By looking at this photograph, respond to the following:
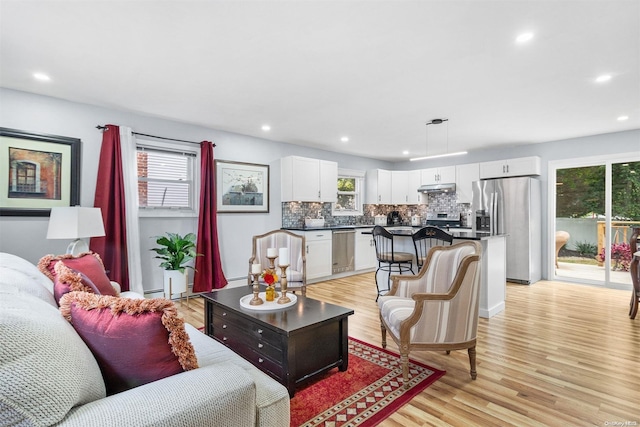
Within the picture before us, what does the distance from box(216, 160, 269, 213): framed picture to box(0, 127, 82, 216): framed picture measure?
174cm

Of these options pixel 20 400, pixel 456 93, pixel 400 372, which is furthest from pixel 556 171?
pixel 20 400

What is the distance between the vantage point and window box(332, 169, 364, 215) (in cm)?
684

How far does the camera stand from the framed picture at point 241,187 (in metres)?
4.86

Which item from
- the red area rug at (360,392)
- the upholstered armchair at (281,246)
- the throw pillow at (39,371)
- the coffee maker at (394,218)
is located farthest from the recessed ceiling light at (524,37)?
the coffee maker at (394,218)

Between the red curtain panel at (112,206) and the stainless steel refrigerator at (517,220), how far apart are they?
5.37 meters

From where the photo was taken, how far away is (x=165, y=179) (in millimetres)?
4414

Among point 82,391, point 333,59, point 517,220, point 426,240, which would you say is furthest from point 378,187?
point 82,391

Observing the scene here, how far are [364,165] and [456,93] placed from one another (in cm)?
397

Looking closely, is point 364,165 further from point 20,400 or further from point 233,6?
point 20,400

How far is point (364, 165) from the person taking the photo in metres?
7.29

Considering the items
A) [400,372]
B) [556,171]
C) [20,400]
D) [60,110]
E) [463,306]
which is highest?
[60,110]

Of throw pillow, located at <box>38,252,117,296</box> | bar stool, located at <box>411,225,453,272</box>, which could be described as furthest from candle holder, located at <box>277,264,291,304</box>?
bar stool, located at <box>411,225,453,272</box>

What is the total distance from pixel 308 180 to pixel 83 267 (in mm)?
4000

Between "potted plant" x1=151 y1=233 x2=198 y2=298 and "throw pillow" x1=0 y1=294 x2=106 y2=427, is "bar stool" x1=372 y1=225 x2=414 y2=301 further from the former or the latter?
"throw pillow" x1=0 y1=294 x2=106 y2=427
